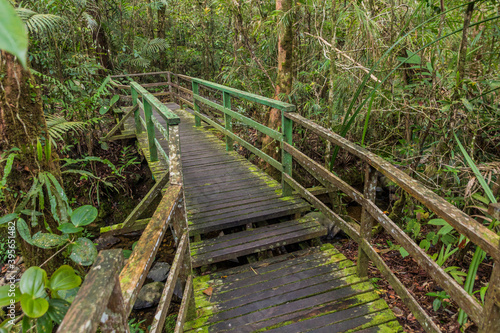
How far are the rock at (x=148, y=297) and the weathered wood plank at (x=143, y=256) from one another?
95.5 inches

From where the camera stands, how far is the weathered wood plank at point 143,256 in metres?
1.31

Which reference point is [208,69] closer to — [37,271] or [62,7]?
[62,7]

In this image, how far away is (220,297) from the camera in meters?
2.71

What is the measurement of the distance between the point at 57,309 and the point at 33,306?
8.6 inches

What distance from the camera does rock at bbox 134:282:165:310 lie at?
13.2 feet

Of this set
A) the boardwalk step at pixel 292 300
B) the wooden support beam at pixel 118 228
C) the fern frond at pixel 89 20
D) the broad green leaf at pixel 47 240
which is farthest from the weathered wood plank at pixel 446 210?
the fern frond at pixel 89 20

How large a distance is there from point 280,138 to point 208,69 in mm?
9378

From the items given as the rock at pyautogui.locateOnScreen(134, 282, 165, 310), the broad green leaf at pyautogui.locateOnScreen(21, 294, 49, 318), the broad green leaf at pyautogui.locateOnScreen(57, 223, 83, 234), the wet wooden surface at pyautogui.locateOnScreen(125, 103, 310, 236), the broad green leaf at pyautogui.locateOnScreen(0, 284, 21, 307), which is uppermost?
the broad green leaf at pyautogui.locateOnScreen(0, 284, 21, 307)

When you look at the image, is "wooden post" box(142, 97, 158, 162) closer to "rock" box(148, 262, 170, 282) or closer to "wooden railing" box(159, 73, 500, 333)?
"rock" box(148, 262, 170, 282)

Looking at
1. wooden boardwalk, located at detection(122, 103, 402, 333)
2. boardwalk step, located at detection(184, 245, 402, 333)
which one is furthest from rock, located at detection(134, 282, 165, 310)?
boardwalk step, located at detection(184, 245, 402, 333)

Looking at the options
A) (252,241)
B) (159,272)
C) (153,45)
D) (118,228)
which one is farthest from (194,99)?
(153,45)

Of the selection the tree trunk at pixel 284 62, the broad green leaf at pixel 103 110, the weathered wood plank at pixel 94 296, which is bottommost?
the broad green leaf at pixel 103 110

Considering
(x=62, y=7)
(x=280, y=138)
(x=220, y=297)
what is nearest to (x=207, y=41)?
(x=62, y=7)

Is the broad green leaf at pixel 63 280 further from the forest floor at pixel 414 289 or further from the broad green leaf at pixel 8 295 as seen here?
the forest floor at pixel 414 289
